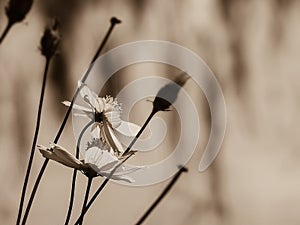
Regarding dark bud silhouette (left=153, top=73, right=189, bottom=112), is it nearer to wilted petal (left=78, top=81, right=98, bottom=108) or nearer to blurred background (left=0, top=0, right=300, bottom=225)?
wilted petal (left=78, top=81, right=98, bottom=108)

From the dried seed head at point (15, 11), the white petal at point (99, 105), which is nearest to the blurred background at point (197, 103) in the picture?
the white petal at point (99, 105)

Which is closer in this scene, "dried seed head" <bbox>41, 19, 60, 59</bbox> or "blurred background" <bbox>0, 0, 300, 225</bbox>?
"dried seed head" <bbox>41, 19, 60, 59</bbox>

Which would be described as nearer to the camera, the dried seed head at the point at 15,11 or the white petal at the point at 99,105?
the dried seed head at the point at 15,11

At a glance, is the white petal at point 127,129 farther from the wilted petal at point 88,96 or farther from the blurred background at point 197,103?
the blurred background at point 197,103

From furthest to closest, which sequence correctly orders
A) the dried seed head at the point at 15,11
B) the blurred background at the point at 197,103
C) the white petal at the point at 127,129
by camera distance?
the blurred background at the point at 197,103, the white petal at the point at 127,129, the dried seed head at the point at 15,11

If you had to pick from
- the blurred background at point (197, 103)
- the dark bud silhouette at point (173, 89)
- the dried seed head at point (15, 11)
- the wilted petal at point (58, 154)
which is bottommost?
the wilted petal at point (58, 154)

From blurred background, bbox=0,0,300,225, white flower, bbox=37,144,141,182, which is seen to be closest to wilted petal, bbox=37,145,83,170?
white flower, bbox=37,144,141,182
